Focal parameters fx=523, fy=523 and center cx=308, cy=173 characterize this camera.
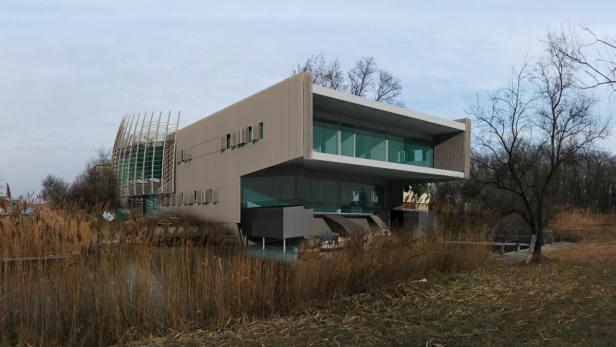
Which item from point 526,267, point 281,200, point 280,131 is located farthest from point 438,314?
point 281,200

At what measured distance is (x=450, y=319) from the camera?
599 cm

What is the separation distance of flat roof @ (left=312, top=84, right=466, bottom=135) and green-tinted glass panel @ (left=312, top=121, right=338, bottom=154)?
3.60 ft

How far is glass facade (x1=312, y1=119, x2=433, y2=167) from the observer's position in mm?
22953

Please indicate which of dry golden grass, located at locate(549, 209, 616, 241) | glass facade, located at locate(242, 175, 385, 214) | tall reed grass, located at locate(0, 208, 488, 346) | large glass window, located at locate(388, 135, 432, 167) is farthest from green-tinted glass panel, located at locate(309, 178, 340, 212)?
tall reed grass, located at locate(0, 208, 488, 346)

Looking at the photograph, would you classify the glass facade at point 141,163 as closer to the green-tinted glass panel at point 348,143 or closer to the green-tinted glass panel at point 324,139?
the green-tinted glass panel at point 324,139

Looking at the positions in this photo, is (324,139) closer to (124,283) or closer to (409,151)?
(409,151)

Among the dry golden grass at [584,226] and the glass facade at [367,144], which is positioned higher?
the glass facade at [367,144]

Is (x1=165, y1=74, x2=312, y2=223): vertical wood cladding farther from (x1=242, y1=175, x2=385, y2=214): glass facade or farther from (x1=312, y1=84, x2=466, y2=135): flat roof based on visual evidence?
(x1=312, y1=84, x2=466, y2=135): flat roof

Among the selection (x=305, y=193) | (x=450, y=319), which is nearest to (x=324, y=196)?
(x=305, y=193)

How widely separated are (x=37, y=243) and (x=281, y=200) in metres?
18.9

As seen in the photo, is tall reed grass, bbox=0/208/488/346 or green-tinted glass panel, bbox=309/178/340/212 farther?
green-tinted glass panel, bbox=309/178/340/212

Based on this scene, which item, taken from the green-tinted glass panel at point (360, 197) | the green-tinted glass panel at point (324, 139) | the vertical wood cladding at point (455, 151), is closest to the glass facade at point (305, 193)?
the green-tinted glass panel at point (360, 197)

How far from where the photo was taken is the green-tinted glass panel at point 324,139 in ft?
73.5

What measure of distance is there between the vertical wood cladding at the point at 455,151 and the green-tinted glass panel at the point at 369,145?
5.04 meters
